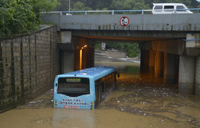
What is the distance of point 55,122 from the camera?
470 inches

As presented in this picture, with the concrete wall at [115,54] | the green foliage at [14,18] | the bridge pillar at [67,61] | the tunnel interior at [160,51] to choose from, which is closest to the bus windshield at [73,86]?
the green foliage at [14,18]

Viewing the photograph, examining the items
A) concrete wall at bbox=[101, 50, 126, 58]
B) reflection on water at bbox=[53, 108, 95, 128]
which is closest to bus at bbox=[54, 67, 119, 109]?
reflection on water at bbox=[53, 108, 95, 128]

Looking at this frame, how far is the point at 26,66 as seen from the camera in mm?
15805

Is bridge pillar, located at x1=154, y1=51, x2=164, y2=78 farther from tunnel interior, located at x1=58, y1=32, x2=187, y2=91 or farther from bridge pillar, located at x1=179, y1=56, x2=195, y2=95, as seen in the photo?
bridge pillar, located at x1=179, y1=56, x2=195, y2=95

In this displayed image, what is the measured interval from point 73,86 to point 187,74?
11.9m

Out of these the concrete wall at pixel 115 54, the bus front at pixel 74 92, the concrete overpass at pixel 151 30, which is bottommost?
the concrete wall at pixel 115 54

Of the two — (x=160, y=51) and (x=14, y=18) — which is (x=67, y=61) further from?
(x=160, y=51)

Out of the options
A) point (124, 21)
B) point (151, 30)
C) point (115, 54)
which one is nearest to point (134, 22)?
point (124, 21)

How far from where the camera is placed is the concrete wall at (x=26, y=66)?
1313 cm

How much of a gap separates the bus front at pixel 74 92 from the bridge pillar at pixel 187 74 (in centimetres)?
1099

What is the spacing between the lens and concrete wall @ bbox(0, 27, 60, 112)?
13133 mm

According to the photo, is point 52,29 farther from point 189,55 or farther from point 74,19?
point 189,55

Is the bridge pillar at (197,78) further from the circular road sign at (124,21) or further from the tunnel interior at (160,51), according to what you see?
the circular road sign at (124,21)

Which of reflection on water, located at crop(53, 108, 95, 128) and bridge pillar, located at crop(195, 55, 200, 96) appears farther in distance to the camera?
bridge pillar, located at crop(195, 55, 200, 96)
